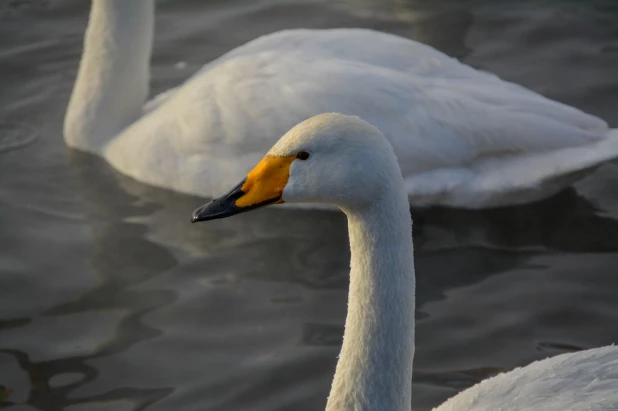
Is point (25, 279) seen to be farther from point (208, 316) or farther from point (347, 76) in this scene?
point (347, 76)

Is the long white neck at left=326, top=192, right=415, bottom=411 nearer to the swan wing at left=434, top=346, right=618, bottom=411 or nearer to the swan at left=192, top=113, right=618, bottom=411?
the swan at left=192, top=113, right=618, bottom=411

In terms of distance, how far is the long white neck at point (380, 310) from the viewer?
3.85 meters

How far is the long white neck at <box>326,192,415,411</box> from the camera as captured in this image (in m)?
3.85

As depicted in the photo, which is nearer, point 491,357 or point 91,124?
point 491,357

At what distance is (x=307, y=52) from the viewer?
7.45m

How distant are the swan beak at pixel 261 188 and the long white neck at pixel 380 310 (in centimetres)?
30

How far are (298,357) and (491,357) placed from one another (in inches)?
39.2

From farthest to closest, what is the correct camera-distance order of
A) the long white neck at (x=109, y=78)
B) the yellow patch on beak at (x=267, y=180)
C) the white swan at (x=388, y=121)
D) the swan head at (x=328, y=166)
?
the long white neck at (x=109, y=78) < the white swan at (x=388, y=121) < the yellow patch on beak at (x=267, y=180) < the swan head at (x=328, y=166)

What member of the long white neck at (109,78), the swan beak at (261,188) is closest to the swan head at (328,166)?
the swan beak at (261,188)

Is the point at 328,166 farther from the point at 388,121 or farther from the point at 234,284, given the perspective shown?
the point at 388,121

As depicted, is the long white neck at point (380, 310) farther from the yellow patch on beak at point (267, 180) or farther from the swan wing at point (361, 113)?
the swan wing at point (361, 113)

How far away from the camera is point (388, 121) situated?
22.8 feet

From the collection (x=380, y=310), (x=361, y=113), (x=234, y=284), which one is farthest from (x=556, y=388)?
(x=361, y=113)

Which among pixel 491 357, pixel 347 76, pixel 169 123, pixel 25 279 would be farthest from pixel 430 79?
pixel 25 279
